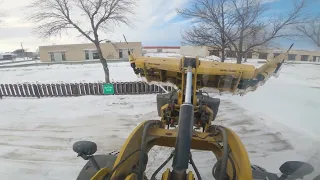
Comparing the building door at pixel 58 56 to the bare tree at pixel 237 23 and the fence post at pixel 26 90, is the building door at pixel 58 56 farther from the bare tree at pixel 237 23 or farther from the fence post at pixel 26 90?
the bare tree at pixel 237 23

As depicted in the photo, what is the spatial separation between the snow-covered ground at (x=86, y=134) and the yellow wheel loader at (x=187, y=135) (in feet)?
3.63

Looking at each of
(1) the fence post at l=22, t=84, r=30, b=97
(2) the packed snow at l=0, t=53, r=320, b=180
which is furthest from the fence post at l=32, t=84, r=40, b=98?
(2) the packed snow at l=0, t=53, r=320, b=180

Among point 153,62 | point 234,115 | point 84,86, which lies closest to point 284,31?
point 153,62

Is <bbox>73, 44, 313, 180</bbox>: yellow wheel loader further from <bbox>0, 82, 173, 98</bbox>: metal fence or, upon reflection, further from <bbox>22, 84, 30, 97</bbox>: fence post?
<bbox>22, 84, 30, 97</bbox>: fence post

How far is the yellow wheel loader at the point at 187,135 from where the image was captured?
1705mm

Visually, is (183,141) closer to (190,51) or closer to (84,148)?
(84,148)

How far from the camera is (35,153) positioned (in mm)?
5148

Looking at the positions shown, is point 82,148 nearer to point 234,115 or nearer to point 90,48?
point 234,115

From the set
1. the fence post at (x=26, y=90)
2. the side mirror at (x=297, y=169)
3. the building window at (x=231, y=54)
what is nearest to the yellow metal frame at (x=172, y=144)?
the side mirror at (x=297, y=169)

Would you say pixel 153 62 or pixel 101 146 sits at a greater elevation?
pixel 153 62

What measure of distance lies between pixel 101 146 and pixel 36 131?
8.46ft

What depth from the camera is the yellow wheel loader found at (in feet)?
5.59

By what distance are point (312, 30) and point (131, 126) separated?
18.4 ft

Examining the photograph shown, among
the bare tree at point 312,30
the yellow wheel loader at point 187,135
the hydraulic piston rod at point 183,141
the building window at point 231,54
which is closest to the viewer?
the hydraulic piston rod at point 183,141
